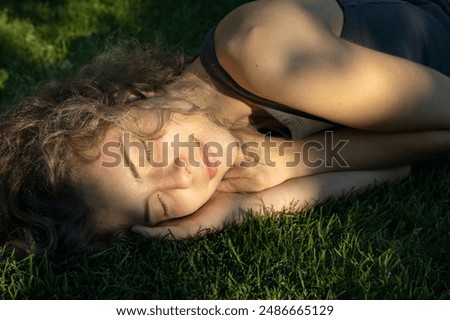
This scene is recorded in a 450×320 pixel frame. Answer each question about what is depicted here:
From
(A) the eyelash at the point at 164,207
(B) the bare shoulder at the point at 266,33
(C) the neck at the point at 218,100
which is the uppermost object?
(B) the bare shoulder at the point at 266,33

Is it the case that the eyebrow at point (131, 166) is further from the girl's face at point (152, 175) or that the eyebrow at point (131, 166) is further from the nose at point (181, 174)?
the nose at point (181, 174)

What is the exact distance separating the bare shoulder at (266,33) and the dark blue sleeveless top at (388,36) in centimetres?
8

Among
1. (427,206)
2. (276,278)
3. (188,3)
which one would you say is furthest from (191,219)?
(188,3)

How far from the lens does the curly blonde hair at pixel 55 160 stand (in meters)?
2.84

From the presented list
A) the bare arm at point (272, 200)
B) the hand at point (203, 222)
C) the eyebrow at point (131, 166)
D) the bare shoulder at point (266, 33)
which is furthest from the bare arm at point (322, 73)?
the eyebrow at point (131, 166)

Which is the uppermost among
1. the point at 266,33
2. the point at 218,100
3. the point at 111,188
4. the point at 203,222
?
the point at 266,33

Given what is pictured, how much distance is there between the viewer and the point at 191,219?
2.96 m

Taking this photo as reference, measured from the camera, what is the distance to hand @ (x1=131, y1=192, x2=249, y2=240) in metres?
2.88

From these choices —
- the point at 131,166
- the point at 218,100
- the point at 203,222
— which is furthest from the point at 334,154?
the point at 131,166

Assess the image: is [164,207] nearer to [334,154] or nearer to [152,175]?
[152,175]

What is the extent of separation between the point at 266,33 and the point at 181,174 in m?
0.64

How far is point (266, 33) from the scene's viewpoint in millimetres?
2941
